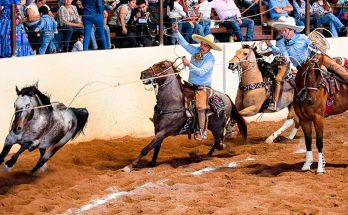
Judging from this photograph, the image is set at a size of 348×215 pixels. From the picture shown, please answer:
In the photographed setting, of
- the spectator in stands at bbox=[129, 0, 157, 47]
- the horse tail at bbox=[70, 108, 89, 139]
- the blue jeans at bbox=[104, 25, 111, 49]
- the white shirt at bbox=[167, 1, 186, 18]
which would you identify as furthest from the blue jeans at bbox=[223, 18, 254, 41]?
the horse tail at bbox=[70, 108, 89, 139]

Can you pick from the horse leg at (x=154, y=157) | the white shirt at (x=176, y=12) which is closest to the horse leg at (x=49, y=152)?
the horse leg at (x=154, y=157)

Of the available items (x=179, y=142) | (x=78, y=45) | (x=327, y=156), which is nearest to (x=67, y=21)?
(x=78, y=45)

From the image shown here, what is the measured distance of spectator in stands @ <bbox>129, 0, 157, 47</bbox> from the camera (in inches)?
642

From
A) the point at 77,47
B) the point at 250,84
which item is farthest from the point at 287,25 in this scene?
the point at 77,47

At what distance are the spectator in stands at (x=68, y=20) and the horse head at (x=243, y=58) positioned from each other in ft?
8.66

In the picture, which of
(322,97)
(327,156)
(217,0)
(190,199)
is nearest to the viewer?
(190,199)

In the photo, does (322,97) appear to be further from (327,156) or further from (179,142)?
(179,142)

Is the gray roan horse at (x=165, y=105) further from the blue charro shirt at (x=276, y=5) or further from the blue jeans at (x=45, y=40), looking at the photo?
the blue charro shirt at (x=276, y=5)

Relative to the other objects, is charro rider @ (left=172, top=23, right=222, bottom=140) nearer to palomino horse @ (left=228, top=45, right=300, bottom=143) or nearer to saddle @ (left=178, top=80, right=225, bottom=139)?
saddle @ (left=178, top=80, right=225, bottom=139)

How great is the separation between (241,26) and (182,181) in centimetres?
702

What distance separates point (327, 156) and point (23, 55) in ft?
16.2

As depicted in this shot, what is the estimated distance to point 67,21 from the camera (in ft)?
50.4

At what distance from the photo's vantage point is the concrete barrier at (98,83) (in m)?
13.8

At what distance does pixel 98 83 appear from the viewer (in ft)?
49.5
